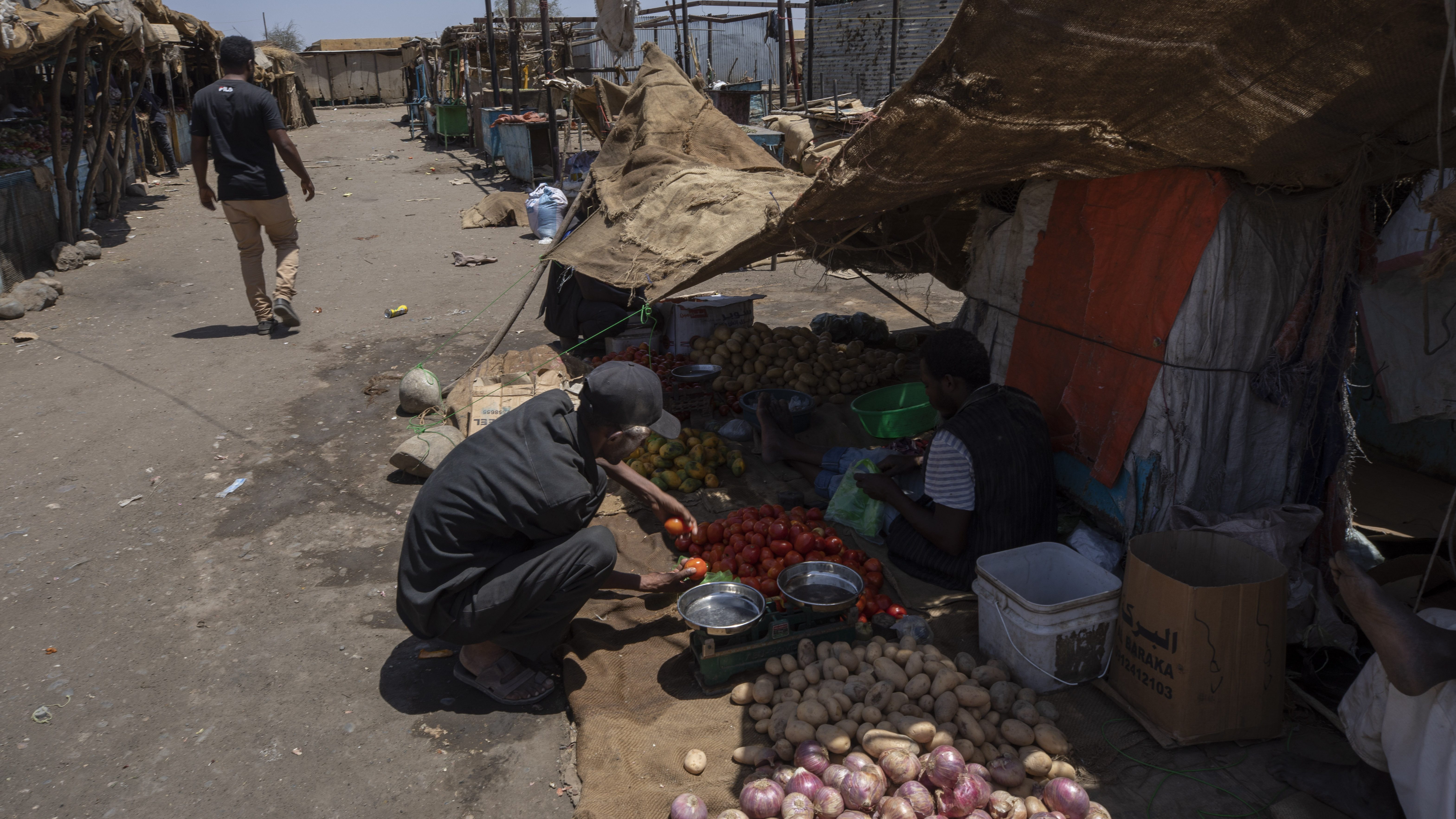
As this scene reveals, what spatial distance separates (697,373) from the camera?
251 inches

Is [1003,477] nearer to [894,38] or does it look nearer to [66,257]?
[66,257]

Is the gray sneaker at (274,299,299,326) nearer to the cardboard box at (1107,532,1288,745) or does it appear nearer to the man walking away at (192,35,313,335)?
the man walking away at (192,35,313,335)

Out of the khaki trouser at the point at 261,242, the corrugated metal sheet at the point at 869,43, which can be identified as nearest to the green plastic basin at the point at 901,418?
the khaki trouser at the point at 261,242

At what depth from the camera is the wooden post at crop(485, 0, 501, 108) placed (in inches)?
730

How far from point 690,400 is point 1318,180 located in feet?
12.8

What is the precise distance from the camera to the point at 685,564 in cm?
396

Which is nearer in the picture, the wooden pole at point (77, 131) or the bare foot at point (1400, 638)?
the bare foot at point (1400, 638)

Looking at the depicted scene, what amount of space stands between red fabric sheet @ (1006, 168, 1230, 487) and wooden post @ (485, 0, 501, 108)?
1659cm

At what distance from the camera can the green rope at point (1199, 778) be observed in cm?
278

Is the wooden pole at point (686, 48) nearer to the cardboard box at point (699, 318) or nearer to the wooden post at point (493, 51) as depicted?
the wooden post at point (493, 51)

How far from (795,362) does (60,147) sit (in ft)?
33.6

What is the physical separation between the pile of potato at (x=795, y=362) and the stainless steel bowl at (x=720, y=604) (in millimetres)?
2718

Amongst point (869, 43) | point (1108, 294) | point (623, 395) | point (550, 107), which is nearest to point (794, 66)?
point (869, 43)

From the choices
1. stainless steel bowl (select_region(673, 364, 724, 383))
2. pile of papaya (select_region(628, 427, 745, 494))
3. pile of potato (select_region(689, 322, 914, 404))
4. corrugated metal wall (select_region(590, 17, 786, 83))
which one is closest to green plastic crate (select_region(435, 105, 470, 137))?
corrugated metal wall (select_region(590, 17, 786, 83))
